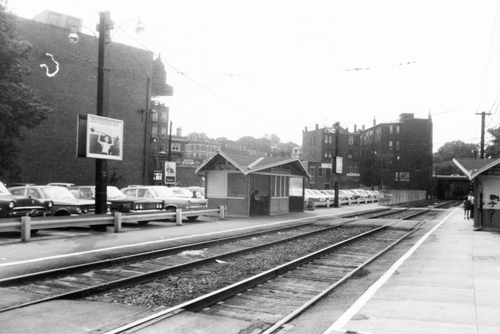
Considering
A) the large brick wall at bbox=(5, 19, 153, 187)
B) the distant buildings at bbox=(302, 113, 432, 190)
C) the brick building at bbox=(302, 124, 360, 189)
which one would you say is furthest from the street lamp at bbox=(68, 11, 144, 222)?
the distant buildings at bbox=(302, 113, 432, 190)

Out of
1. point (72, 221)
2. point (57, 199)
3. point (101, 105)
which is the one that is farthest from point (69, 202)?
point (101, 105)

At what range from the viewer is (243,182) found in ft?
89.0

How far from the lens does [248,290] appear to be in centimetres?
890

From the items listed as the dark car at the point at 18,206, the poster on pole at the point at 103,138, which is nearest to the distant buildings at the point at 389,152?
the poster on pole at the point at 103,138

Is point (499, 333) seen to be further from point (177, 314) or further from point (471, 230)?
point (471, 230)

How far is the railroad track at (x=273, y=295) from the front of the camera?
6729mm

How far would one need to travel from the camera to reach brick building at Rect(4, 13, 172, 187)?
127 ft

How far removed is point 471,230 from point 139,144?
33.8 meters

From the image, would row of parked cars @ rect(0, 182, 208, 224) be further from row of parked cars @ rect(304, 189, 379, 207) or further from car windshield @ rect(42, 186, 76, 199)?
row of parked cars @ rect(304, 189, 379, 207)

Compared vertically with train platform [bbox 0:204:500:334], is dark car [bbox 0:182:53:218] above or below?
above

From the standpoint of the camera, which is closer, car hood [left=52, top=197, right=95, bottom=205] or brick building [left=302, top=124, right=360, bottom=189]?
car hood [left=52, top=197, right=95, bottom=205]

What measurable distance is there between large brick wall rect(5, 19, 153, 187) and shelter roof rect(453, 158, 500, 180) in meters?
25.7

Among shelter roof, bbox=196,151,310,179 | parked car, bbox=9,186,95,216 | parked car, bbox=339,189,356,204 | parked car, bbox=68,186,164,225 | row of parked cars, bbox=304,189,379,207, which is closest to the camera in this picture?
parked car, bbox=9,186,95,216

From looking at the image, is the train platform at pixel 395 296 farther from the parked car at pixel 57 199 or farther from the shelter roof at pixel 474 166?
the shelter roof at pixel 474 166
